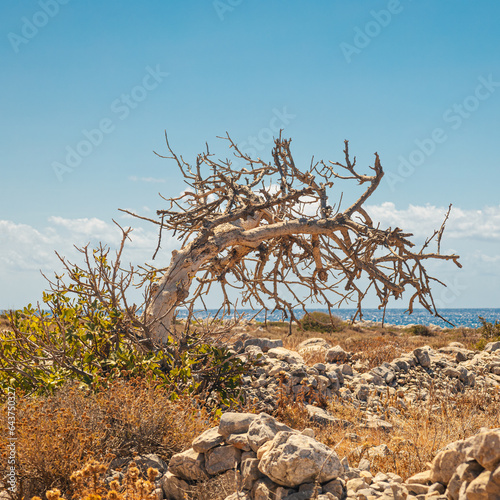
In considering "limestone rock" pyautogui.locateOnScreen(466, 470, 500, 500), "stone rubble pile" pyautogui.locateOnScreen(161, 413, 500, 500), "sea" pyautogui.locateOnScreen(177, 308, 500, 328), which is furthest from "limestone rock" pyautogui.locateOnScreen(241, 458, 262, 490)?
"sea" pyautogui.locateOnScreen(177, 308, 500, 328)

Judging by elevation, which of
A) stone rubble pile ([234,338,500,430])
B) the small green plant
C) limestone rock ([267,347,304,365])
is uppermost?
limestone rock ([267,347,304,365])

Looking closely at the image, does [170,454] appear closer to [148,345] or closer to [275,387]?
[148,345]

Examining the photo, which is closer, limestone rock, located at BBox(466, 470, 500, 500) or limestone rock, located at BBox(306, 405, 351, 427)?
limestone rock, located at BBox(466, 470, 500, 500)

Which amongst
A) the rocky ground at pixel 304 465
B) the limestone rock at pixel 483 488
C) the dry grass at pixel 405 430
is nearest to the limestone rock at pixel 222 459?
the rocky ground at pixel 304 465

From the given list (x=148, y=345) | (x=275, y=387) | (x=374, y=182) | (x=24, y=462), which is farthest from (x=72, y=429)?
(x=374, y=182)

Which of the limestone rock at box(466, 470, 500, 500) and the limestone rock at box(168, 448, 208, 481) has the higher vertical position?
the limestone rock at box(466, 470, 500, 500)

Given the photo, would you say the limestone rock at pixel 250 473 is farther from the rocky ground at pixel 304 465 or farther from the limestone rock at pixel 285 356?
the limestone rock at pixel 285 356

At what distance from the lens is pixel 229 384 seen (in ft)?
21.7

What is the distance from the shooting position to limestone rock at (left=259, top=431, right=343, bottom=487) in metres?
3.08

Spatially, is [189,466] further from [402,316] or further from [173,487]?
[402,316]

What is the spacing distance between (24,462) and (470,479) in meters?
3.24

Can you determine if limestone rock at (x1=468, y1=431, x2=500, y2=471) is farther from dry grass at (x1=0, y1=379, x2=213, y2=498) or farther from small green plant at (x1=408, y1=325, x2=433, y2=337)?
small green plant at (x1=408, y1=325, x2=433, y2=337)

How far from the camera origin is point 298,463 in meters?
3.07

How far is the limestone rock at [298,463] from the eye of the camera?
308 centimetres
